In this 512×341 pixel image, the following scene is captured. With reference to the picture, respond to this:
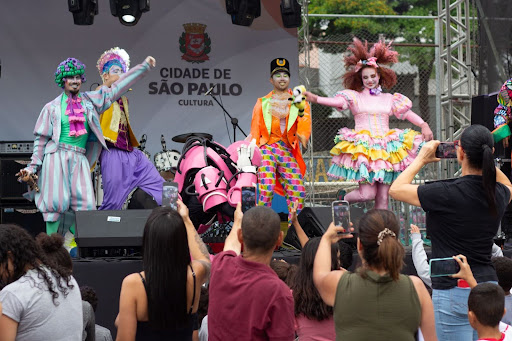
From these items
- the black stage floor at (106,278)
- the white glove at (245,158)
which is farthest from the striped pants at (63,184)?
the white glove at (245,158)

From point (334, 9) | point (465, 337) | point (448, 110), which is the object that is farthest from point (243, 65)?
point (334, 9)

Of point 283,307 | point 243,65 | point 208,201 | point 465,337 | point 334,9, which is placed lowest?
point 465,337

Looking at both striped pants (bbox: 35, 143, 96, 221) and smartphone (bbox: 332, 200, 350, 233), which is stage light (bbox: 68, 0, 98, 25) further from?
smartphone (bbox: 332, 200, 350, 233)

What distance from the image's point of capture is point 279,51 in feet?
30.1

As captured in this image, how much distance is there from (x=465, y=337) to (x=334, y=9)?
59.0 feet

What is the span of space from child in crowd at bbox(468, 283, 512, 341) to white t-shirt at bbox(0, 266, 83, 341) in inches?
61.1

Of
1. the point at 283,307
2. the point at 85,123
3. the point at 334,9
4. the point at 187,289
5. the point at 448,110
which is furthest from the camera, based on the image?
the point at 334,9

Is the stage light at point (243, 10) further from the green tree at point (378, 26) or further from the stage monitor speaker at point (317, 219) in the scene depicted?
the green tree at point (378, 26)

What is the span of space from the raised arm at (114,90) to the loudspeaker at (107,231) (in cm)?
121

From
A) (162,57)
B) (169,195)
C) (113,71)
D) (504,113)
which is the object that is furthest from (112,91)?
(504,113)

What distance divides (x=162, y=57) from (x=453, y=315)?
6.31m

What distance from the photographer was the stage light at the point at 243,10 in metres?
8.18

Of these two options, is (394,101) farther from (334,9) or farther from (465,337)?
(334,9)

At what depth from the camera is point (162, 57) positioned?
8.90 m
